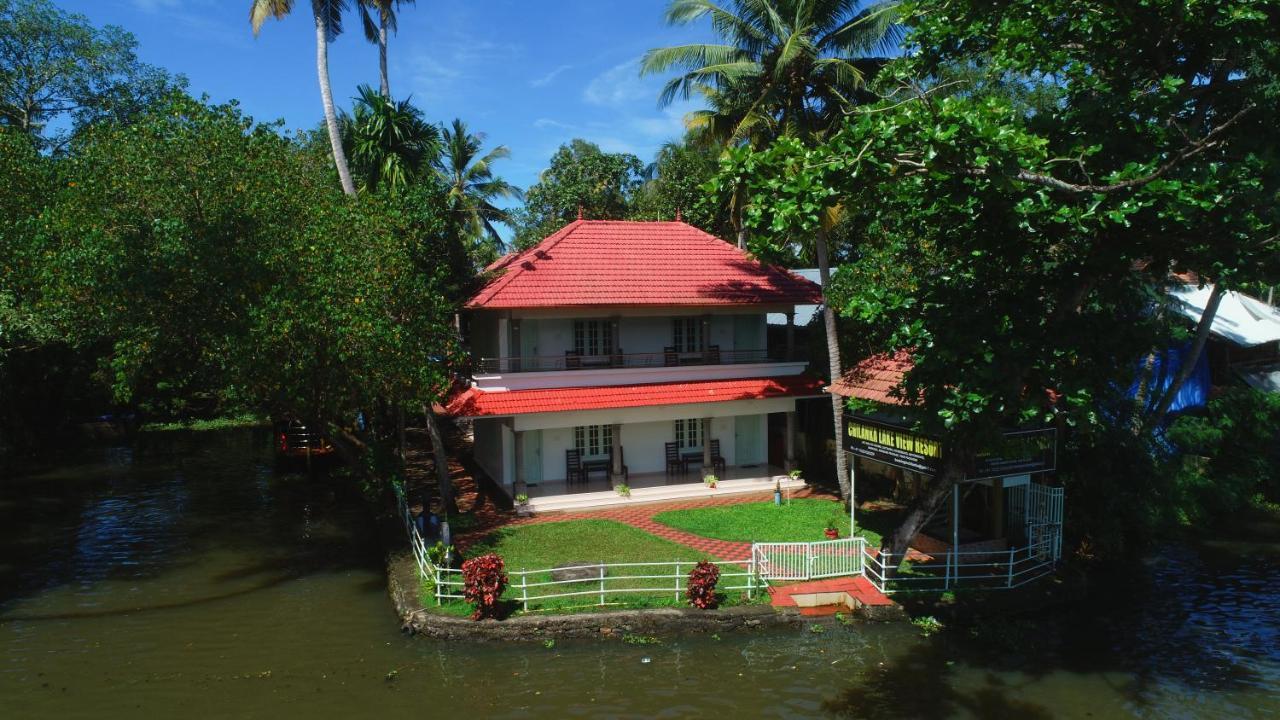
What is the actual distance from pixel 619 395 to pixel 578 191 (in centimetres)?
1944

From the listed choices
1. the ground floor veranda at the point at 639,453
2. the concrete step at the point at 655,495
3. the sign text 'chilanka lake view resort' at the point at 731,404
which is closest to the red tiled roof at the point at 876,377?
the sign text 'chilanka lake view resort' at the point at 731,404

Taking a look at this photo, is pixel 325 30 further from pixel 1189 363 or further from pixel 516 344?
pixel 1189 363

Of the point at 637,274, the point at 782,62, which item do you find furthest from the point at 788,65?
the point at 637,274

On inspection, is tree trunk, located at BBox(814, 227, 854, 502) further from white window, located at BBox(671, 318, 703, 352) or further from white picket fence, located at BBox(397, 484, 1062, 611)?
white picket fence, located at BBox(397, 484, 1062, 611)

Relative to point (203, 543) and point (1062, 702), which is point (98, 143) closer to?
point (203, 543)

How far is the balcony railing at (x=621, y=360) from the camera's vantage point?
21.8 meters

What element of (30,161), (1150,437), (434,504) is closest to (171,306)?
(434,504)

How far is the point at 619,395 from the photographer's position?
21.3 meters

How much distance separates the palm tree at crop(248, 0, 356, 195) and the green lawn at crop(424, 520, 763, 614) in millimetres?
10845

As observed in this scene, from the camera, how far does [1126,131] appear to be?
1128cm

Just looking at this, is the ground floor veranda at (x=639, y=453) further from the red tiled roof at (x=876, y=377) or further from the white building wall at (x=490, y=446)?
the red tiled roof at (x=876, y=377)

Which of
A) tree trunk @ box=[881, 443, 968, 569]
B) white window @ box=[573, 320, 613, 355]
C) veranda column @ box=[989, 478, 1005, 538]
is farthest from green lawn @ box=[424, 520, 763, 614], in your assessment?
veranda column @ box=[989, 478, 1005, 538]

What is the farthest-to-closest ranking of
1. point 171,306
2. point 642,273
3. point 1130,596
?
point 642,273 → point 171,306 → point 1130,596

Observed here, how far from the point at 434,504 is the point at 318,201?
8.63 meters
